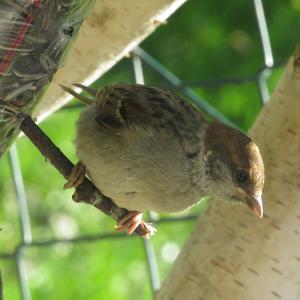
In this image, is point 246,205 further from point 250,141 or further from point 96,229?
point 96,229

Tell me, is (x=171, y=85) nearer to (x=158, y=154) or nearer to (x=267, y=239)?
(x=158, y=154)

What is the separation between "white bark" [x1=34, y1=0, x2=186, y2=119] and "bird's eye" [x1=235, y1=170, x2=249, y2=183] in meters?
0.39

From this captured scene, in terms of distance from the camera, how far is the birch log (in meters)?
1.76

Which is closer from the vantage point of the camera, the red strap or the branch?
the red strap

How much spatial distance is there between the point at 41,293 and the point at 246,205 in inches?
63.6

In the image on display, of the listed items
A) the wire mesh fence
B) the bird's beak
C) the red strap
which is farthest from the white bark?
the red strap

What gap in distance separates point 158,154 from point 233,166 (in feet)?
0.51

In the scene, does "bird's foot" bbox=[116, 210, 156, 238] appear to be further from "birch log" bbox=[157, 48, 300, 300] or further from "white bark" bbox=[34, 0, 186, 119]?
"white bark" bbox=[34, 0, 186, 119]

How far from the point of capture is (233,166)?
1.93 metres

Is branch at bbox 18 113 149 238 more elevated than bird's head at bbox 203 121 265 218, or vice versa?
branch at bbox 18 113 149 238

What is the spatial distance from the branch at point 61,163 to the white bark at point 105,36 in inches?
14.3

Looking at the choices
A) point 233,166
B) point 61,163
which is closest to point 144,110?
point 233,166

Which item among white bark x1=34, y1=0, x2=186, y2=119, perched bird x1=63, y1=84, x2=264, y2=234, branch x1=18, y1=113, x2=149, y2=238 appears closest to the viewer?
branch x1=18, y1=113, x2=149, y2=238

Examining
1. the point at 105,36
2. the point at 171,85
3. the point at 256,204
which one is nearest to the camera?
the point at 256,204
